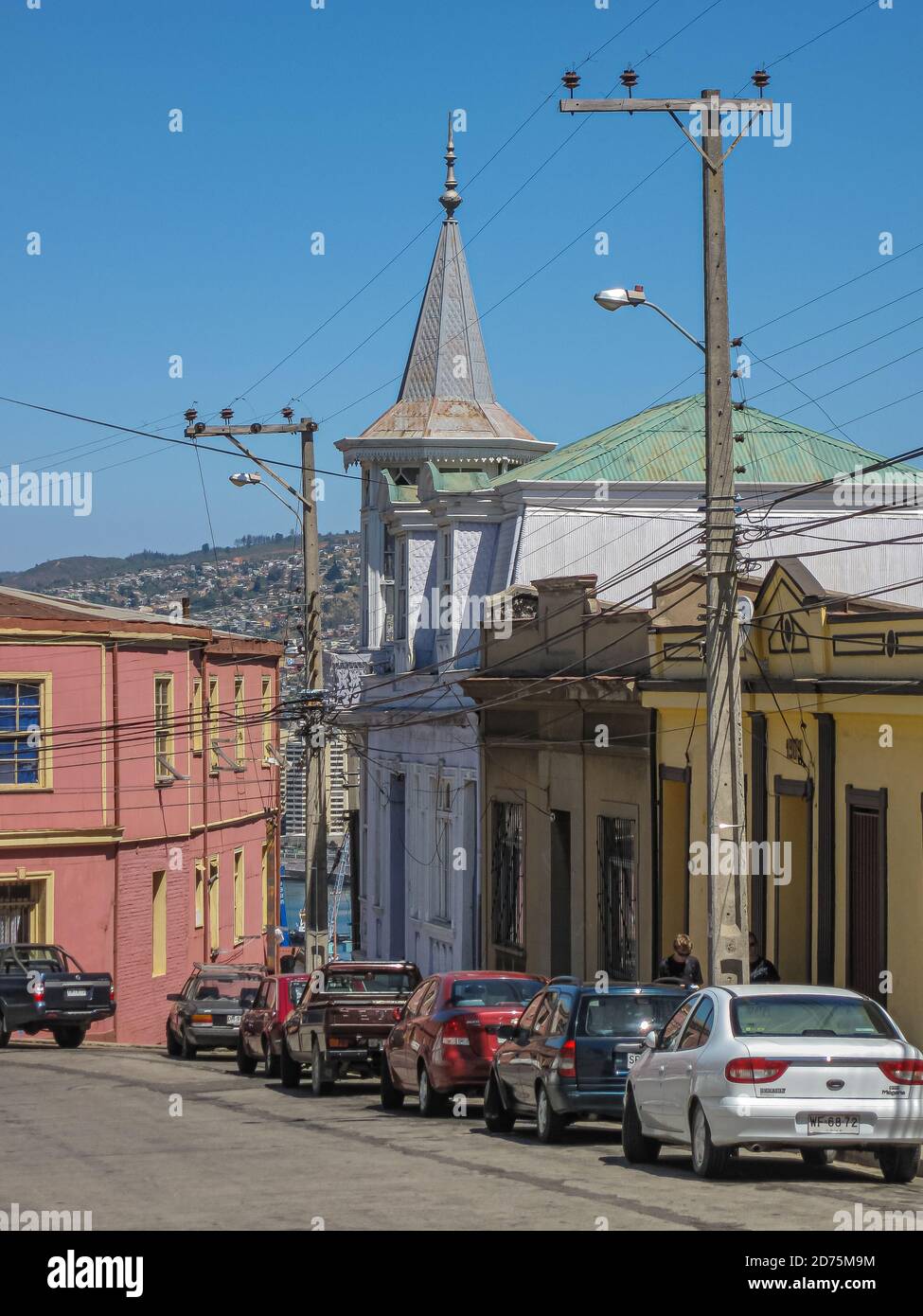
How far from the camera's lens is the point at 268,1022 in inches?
1120

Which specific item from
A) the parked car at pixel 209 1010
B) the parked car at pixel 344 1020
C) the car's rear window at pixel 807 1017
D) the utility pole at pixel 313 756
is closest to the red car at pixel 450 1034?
the parked car at pixel 344 1020

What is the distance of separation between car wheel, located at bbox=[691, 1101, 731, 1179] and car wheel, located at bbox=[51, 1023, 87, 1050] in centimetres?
2188

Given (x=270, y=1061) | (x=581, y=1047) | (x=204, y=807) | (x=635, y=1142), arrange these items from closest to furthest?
1. (x=635, y=1142)
2. (x=581, y=1047)
3. (x=270, y=1061)
4. (x=204, y=807)

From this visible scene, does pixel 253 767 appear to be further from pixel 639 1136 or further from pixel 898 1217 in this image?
pixel 898 1217

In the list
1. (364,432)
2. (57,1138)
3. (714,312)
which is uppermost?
(364,432)

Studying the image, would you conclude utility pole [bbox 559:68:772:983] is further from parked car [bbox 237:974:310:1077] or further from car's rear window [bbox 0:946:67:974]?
car's rear window [bbox 0:946:67:974]

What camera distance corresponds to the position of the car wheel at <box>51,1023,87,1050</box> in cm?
3447

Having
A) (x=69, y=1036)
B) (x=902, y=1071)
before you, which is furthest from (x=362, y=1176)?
(x=69, y=1036)

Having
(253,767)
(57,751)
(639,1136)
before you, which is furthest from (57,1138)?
(253,767)

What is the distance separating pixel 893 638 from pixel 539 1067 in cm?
669

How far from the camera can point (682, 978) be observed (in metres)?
22.6

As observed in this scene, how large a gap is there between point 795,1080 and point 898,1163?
1210 millimetres
